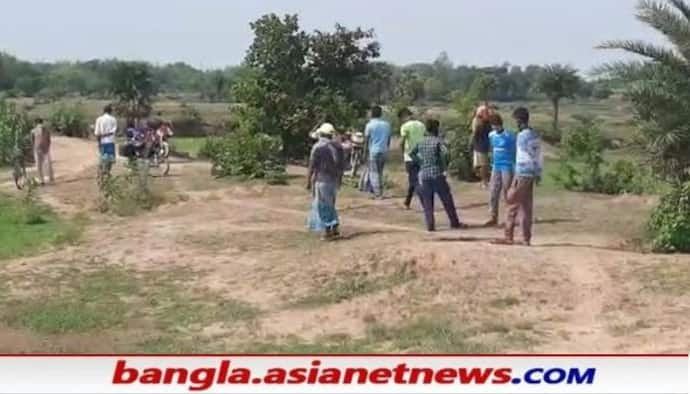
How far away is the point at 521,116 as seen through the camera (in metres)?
11.2

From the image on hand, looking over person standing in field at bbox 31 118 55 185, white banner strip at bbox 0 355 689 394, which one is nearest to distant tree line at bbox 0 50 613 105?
person standing in field at bbox 31 118 55 185

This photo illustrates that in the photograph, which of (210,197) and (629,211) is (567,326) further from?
(210,197)

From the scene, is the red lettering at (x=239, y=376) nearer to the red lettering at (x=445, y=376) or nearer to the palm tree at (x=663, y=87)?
the red lettering at (x=445, y=376)

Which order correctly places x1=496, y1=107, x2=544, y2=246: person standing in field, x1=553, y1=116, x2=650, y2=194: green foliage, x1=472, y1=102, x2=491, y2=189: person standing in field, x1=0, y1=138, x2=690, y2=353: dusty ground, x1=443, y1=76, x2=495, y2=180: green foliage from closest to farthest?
x1=0, y1=138, x2=690, y2=353: dusty ground → x1=496, y1=107, x2=544, y2=246: person standing in field → x1=472, y1=102, x2=491, y2=189: person standing in field → x1=553, y1=116, x2=650, y2=194: green foliage → x1=443, y1=76, x2=495, y2=180: green foliage

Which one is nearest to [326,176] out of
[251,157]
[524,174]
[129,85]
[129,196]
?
[524,174]

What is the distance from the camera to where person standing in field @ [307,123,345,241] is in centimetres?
1223

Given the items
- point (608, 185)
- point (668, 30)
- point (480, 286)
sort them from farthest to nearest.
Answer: point (608, 185), point (668, 30), point (480, 286)

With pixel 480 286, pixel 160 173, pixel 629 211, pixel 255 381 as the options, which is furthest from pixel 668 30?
pixel 160 173

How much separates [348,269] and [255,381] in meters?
4.52

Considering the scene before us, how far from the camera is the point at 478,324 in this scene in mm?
8586

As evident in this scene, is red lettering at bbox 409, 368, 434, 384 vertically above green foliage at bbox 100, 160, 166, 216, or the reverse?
red lettering at bbox 409, 368, 434, 384

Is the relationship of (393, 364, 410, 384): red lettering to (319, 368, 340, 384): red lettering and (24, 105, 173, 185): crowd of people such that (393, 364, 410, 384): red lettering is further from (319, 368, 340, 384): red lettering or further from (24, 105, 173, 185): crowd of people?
(24, 105, 173, 185): crowd of people

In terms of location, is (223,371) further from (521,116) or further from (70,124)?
(70,124)

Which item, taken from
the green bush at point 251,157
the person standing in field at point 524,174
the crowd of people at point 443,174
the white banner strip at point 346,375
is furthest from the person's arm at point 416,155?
the white banner strip at point 346,375
